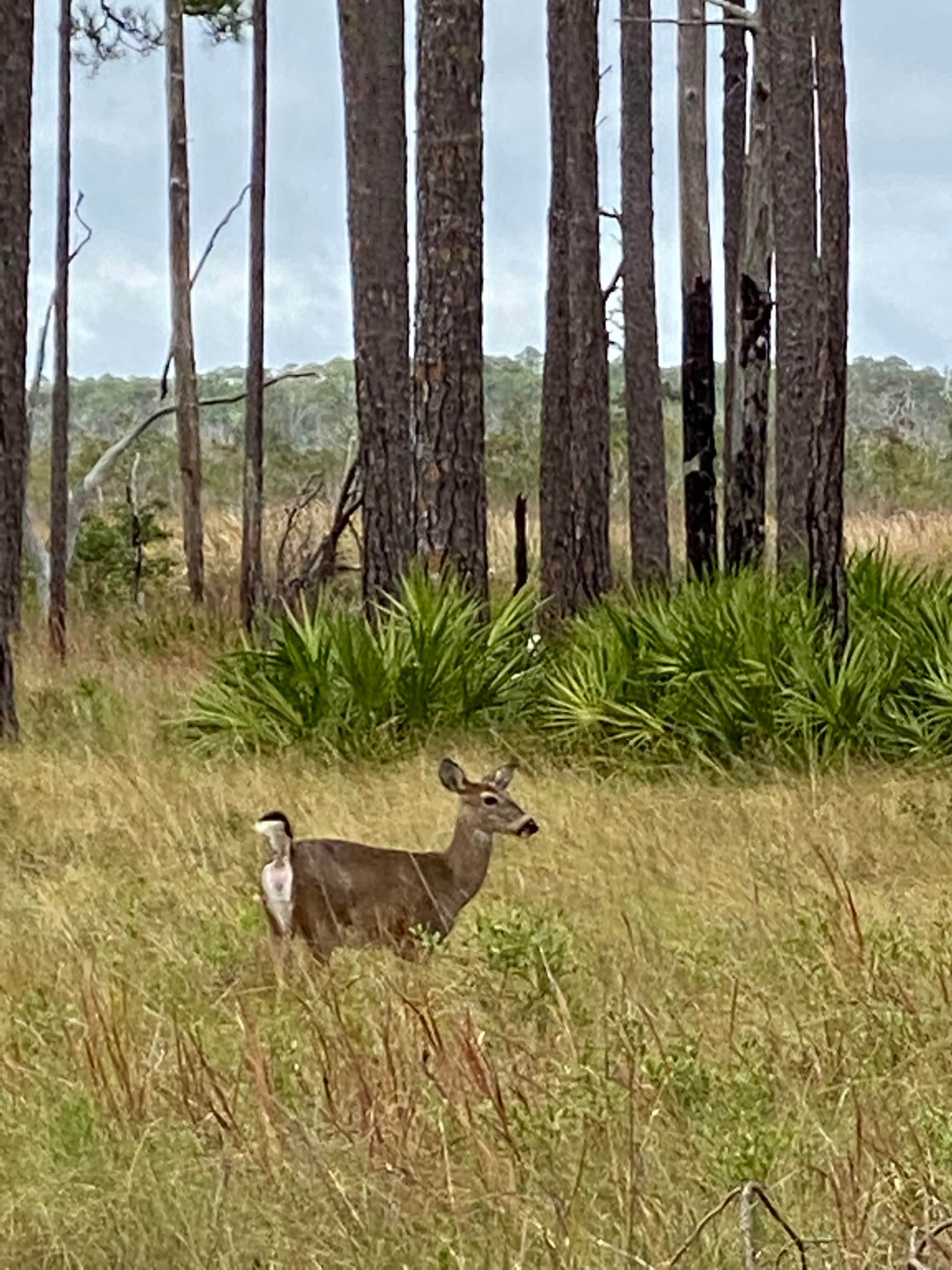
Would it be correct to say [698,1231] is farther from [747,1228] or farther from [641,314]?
[641,314]

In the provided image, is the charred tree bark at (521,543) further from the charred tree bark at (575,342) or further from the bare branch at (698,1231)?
the bare branch at (698,1231)

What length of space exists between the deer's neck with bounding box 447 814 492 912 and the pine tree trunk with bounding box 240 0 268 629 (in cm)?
1702

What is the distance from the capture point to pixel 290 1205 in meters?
4.91

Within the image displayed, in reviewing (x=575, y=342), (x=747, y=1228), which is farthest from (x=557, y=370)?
(x=747, y=1228)

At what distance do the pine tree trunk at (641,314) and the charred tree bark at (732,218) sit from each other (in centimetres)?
87

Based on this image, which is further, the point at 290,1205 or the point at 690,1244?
the point at 290,1205

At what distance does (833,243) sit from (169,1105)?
12.6 m

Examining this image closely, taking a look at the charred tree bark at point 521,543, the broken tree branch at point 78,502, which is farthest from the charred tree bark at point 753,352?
the broken tree branch at point 78,502

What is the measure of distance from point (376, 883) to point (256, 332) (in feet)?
61.2

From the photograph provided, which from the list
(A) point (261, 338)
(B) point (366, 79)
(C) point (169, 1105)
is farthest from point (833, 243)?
(C) point (169, 1105)

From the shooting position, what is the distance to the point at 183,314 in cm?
2672

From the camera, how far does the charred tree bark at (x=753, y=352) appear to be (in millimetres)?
19391

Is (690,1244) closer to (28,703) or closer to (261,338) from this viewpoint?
(28,703)

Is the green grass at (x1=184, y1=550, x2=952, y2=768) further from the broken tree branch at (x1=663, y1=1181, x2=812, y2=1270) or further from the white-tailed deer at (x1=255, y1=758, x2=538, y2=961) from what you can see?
the broken tree branch at (x1=663, y1=1181, x2=812, y2=1270)
